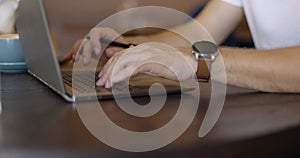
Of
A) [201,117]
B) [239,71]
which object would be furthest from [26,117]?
[239,71]

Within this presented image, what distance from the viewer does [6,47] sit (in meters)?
1.11

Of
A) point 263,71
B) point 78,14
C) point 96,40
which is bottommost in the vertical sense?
point 263,71

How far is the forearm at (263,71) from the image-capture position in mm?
960

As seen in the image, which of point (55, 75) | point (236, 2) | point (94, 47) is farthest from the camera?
point (236, 2)

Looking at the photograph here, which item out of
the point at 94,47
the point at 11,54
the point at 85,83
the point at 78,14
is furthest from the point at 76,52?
the point at 78,14

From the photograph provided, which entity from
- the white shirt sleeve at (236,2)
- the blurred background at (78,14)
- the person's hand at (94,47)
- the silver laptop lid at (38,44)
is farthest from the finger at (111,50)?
the blurred background at (78,14)

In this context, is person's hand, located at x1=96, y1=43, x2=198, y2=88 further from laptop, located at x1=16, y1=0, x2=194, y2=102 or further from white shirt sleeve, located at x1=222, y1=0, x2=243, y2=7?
white shirt sleeve, located at x1=222, y1=0, x2=243, y2=7

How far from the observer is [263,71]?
3.19 feet

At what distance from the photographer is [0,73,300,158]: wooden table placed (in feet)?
1.74

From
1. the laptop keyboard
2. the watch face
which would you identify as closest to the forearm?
the watch face

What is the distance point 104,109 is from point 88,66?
48cm

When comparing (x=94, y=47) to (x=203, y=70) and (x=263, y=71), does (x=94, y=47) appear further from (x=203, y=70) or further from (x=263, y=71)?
(x=263, y=71)

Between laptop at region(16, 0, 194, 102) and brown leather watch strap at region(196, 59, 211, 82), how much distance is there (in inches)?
3.1

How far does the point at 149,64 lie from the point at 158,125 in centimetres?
29
